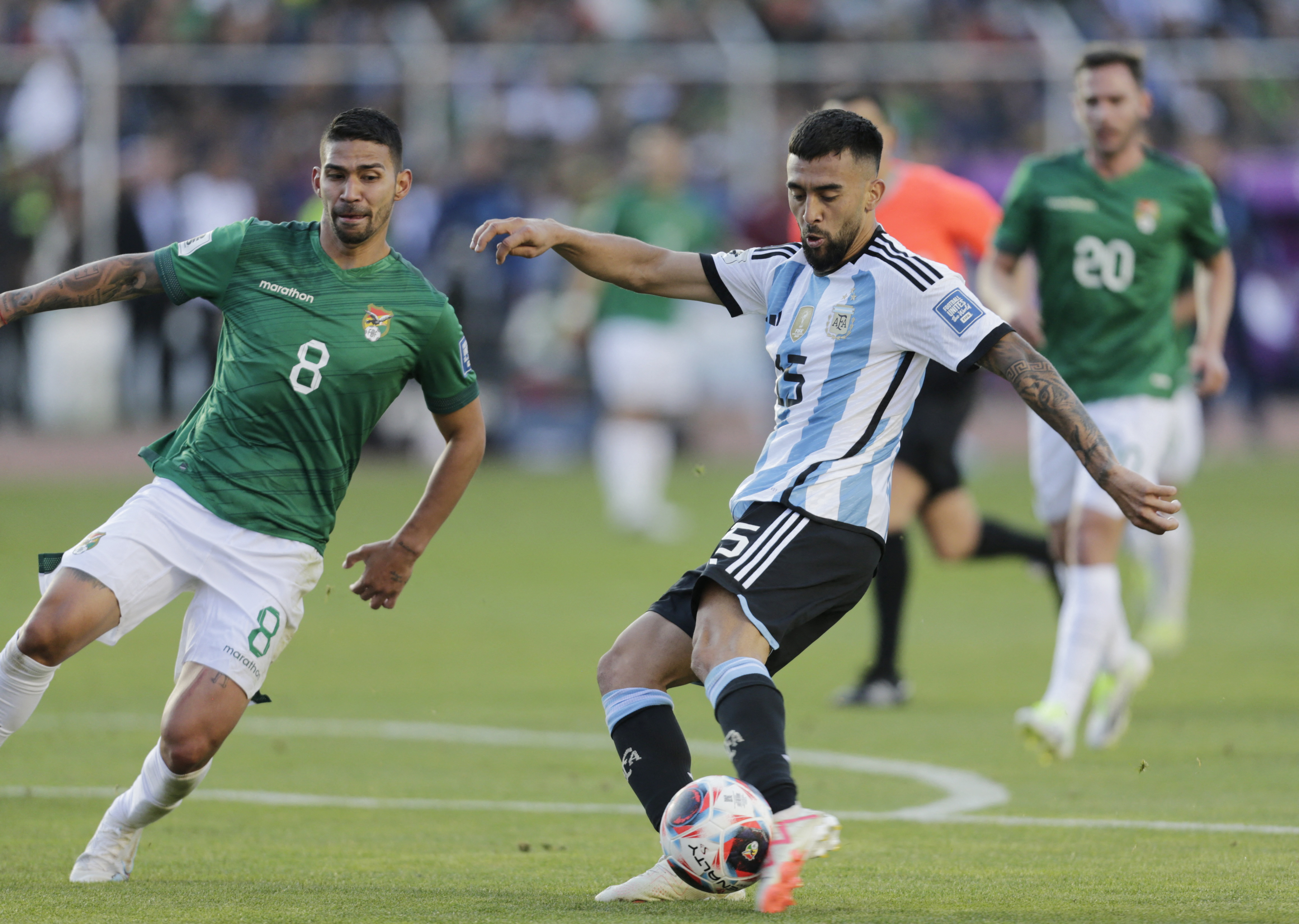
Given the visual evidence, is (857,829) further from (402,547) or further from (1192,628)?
(1192,628)

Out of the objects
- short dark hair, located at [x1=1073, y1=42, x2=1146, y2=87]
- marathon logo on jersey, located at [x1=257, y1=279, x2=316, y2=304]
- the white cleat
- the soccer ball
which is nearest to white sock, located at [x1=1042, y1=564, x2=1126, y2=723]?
short dark hair, located at [x1=1073, y1=42, x2=1146, y2=87]

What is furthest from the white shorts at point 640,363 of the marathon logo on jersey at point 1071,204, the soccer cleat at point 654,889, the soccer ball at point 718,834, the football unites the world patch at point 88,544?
the soccer ball at point 718,834

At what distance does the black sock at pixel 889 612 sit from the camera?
9.16 m

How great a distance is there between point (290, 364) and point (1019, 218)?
11.9 ft

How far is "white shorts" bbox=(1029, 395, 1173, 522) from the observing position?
25.5 ft

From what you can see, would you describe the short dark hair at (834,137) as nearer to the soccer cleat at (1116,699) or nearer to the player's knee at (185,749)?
the player's knee at (185,749)

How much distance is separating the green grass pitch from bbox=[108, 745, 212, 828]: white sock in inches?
7.2

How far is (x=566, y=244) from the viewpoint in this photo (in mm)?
5488

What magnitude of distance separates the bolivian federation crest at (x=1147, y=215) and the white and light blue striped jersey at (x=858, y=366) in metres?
2.92

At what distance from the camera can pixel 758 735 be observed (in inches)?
193

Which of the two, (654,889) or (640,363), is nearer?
(654,889)

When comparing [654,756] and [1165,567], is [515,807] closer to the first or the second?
[654,756]

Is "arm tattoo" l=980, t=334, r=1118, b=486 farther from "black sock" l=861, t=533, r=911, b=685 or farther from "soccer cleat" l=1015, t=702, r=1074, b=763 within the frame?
"black sock" l=861, t=533, r=911, b=685

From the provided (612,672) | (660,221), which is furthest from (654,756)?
(660,221)
